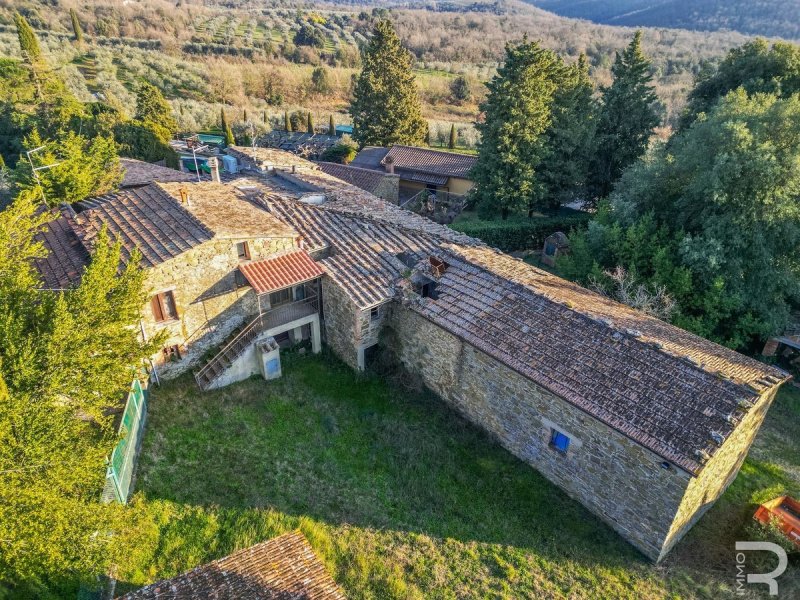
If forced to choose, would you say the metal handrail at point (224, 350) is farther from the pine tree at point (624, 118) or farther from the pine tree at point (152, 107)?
the pine tree at point (152, 107)

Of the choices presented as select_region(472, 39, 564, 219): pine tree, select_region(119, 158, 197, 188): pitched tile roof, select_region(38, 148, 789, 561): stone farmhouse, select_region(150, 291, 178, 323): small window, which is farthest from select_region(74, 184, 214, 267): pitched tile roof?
select_region(472, 39, 564, 219): pine tree

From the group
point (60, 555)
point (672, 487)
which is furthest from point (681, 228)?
point (60, 555)

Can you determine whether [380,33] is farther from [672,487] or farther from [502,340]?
[672,487]

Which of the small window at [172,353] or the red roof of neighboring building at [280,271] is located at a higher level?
the red roof of neighboring building at [280,271]

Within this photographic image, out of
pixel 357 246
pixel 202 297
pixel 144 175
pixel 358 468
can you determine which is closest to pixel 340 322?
pixel 357 246

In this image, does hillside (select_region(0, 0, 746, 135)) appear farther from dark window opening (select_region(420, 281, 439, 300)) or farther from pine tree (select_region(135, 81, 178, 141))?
dark window opening (select_region(420, 281, 439, 300))

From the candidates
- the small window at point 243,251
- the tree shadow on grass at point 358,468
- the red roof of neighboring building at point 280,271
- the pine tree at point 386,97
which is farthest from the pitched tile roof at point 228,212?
the pine tree at point 386,97
